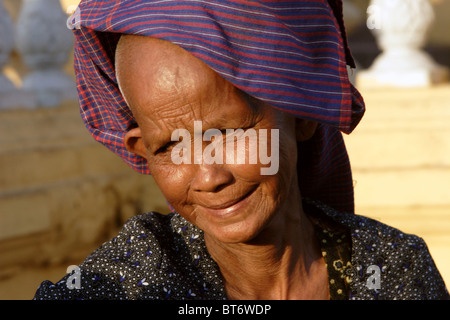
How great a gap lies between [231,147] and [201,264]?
1.41ft

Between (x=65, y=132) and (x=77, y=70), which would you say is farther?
(x=65, y=132)

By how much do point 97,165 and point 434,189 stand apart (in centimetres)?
187

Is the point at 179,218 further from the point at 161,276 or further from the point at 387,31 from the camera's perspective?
the point at 387,31

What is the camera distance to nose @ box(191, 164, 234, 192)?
172 centimetres

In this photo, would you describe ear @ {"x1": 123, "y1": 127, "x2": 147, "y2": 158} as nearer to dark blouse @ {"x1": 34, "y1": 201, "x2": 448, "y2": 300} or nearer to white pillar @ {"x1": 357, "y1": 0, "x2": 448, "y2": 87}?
dark blouse @ {"x1": 34, "y1": 201, "x2": 448, "y2": 300}

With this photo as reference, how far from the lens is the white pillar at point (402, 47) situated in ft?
13.6

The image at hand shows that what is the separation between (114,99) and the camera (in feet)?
6.32

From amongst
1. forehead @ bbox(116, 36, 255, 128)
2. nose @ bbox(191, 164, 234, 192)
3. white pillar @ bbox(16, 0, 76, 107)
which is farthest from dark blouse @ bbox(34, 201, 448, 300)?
white pillar @ bbox(16, 0, 76, 107)

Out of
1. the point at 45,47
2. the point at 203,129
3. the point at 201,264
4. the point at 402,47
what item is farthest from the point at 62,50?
the point at 203,129

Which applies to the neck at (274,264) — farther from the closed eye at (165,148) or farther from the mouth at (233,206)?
the closed eye at (165,148)

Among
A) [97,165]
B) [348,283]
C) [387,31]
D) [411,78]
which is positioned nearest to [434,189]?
[411,78]

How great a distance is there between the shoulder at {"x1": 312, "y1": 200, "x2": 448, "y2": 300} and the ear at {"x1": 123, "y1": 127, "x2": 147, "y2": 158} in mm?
579

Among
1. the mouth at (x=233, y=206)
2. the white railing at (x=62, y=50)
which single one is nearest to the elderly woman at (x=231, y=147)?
the mouth at (x=233, y=206)

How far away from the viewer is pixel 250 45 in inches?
66.4
